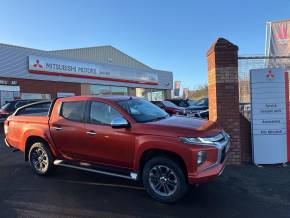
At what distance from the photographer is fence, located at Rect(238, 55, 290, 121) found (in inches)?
322

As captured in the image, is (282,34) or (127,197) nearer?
(127,197)

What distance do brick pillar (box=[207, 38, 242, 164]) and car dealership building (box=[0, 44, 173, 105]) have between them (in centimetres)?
1845

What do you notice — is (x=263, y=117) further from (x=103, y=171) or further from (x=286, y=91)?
(x=103, y=171)

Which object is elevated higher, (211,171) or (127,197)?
(211,171)

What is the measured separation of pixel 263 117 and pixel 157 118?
3242 mm

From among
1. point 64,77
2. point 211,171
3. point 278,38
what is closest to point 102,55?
point 64,77

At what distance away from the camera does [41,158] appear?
7.15 meters

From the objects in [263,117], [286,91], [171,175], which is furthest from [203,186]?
[286,91]

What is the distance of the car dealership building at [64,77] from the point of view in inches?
924

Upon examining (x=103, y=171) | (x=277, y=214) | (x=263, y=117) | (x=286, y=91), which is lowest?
(x=277, y=214)

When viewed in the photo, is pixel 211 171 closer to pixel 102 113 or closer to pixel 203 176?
pixel 203 176

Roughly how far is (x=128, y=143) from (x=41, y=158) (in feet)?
8.25

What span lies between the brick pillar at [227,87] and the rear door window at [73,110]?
3416mm

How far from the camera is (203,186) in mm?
6250
